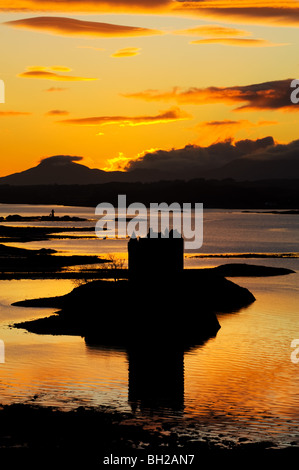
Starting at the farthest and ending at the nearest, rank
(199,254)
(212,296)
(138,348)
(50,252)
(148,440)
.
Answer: (199,254)
(50,252)
(212,296)
(138,348)
(148,440)

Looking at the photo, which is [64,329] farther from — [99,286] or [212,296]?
[212,296]

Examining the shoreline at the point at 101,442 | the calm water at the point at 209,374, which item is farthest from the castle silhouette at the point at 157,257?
the shoreline at the point at 101,442

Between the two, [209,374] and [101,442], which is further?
[209,374]

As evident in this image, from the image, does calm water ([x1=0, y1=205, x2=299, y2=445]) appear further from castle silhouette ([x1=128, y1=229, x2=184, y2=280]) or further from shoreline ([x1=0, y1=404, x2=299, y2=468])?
castle silhouette ([x1=128, y1=229, x2=184, y2=280])

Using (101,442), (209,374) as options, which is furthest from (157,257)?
(101,442)

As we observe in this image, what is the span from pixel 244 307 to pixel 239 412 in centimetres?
3140

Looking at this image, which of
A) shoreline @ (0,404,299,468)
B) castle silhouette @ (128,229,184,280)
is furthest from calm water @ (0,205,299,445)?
castle silhouette @ (128,229,184,280)

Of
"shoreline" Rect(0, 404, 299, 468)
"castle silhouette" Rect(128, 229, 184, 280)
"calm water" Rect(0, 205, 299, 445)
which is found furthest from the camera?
"castle silhouette" Rect(128, 229, 184, 280)

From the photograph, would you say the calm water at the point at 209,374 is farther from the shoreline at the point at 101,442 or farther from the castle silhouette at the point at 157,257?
the castle silhouette at the point at 157,257

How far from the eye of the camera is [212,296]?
2469 inches

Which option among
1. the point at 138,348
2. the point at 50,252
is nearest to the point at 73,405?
the point at 138,348

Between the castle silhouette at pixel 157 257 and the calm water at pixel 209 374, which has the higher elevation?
the castle silhouette at pixel 157 257

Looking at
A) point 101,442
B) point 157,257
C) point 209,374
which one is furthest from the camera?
point 157,257

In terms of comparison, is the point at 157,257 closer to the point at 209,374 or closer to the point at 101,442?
the point at 209,374
